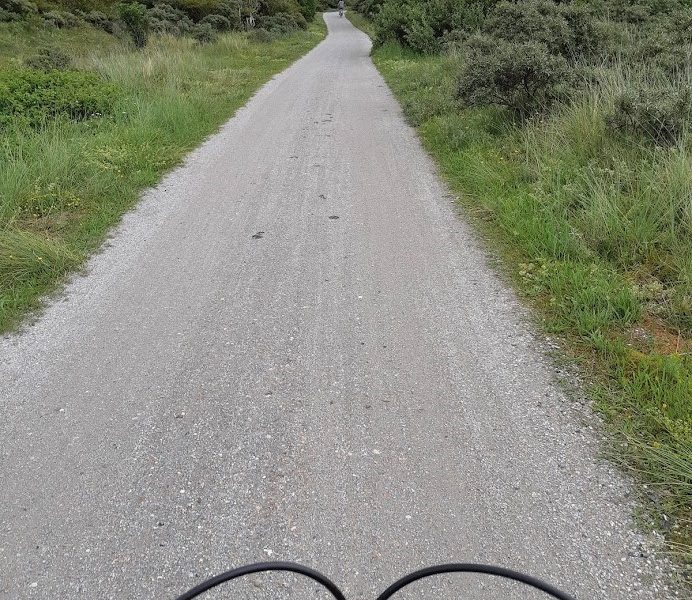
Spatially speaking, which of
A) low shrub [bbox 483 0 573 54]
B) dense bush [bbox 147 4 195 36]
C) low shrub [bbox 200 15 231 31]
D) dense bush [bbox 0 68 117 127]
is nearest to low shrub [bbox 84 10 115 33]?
dense bush [bbox 147 4 195 36]

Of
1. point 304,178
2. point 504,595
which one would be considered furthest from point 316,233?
point 504,595

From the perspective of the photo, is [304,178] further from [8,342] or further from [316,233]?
[8,342]

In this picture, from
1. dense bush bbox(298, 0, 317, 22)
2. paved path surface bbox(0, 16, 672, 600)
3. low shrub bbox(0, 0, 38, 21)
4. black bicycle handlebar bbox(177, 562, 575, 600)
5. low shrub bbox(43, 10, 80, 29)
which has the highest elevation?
dense bush bbox(298, 0, 317, 22)

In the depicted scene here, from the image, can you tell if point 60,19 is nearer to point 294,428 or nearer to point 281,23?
point 281,23

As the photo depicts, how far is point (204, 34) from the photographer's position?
23.6 m

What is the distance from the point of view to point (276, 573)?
1931 millimetres

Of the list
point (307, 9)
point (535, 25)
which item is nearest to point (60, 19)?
point (307, 9)

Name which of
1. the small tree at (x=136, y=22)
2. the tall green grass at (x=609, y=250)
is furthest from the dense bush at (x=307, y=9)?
the tall green grass at (x=609, y=250)

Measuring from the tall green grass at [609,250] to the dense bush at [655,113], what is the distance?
134 mm

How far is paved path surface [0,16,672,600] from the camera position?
1.98m

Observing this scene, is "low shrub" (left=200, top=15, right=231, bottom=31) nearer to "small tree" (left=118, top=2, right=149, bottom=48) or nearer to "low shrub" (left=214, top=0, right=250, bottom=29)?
"low shrub" (left=214, top=0, right=250, bottom=29)

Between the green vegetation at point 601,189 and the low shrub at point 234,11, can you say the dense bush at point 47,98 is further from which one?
the low shrub at point 234,11

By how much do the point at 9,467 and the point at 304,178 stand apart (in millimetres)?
4721

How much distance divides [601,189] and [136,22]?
18.0 metres
